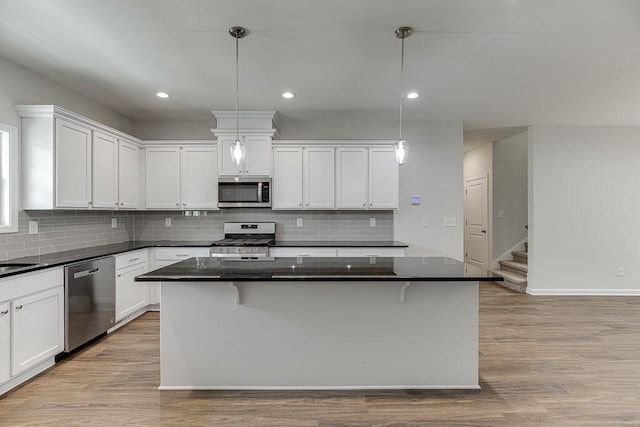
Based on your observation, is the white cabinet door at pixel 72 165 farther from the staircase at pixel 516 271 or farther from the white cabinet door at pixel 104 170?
the staircase at pixel 516 271

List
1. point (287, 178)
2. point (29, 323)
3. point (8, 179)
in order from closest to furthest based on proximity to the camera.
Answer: point (29, 323) → point (8, 179) → point (287, 178)

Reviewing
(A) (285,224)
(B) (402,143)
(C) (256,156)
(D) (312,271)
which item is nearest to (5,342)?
(D) (312,271)

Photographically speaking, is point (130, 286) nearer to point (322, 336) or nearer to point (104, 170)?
point (104, 170)

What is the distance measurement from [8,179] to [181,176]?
73.4 inches

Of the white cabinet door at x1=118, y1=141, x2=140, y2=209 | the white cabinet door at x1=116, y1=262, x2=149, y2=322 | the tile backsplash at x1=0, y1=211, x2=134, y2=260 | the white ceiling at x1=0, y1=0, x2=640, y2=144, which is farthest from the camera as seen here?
the white cabinet door at x1=118, y1=141, x2=140, y2=209

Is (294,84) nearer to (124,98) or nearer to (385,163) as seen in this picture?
(385,163)

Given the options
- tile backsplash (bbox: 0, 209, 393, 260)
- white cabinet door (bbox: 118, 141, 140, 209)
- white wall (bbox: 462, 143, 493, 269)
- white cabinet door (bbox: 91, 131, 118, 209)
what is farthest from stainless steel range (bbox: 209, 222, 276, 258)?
white wall (bbox: 462, 143, 493, 269)

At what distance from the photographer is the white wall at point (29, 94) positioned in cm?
294

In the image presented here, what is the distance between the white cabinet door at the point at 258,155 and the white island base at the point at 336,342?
2.37m

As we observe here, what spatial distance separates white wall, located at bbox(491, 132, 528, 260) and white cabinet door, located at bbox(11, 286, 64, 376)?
670cm

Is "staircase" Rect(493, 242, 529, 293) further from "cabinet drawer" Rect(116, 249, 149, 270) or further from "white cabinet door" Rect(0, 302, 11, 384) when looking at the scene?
"white cabinet door" Rect(0, 302, 11, 384)

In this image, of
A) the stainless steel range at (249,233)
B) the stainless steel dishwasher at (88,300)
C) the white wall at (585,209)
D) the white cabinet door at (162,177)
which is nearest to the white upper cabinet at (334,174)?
the stainless steel range at (249,233)

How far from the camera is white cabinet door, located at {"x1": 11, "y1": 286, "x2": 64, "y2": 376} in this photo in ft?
8.02

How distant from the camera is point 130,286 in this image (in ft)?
12.8
